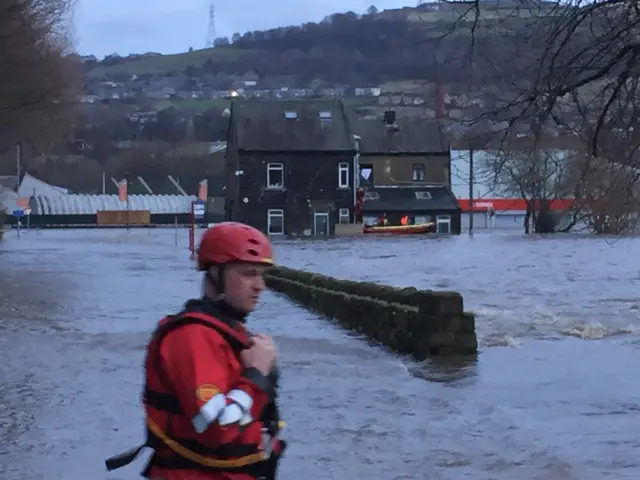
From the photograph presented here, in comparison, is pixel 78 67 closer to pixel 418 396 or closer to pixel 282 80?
pixel 418 396

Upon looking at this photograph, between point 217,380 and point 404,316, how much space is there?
10717 millimetres

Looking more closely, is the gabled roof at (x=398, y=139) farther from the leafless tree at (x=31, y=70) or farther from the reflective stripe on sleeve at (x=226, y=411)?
the reflective stripe on sleeve at (x=226, y=411)

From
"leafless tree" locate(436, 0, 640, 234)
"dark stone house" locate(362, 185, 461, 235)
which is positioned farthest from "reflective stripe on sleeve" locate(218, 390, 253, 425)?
"dark stone house" locate(362, 185, 461, 235)

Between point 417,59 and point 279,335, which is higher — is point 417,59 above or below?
above

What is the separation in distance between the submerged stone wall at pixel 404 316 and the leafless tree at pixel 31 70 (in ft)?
55.9

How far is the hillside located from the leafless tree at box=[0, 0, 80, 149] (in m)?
10.9

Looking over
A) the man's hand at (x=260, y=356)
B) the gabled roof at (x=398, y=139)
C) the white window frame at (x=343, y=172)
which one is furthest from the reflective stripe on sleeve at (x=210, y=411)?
the gabled roof at (x=398, y=139)

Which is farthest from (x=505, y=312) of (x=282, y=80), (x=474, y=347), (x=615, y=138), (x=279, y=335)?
(x=282, y=80)

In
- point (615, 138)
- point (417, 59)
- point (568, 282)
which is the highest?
point (417, 59)

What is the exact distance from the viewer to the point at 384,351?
48.1 ft

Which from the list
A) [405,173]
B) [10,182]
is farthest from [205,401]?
[10,182]

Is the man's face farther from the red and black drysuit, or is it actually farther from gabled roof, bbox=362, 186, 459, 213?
gabled roof, bbox=362, 186, 459, 213

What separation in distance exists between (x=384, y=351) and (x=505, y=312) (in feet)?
19.7

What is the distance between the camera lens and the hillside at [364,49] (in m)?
10.8
